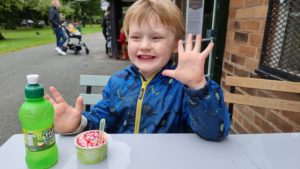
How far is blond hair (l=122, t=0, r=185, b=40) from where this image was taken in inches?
50.8

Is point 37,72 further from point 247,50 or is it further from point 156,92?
point 156,92

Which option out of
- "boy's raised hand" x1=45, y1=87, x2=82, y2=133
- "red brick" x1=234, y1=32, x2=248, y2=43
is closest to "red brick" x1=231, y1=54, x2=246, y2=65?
"red brick" x1=234, y1=32, x2=248, y2=43

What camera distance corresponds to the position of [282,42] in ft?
6.45

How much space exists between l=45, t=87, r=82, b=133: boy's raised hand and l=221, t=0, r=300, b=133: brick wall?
1438 mm

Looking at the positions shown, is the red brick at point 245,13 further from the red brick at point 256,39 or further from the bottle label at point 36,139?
the bottle label at point 36,139

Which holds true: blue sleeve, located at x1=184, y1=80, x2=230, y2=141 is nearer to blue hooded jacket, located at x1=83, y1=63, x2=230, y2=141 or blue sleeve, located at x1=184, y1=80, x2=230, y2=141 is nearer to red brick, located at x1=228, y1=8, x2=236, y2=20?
blue hooded jacket, located at x1=83, y1=63, x2=230, y2=141

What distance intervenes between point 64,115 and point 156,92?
0.50 meters

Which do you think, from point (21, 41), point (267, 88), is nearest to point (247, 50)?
point (267, 88)

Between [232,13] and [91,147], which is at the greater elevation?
[232,13]

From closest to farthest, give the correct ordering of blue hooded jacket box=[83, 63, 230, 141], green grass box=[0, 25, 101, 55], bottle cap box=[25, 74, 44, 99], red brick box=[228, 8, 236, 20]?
1. bottle cap box=[25, 74, 44, 99]
2. blue hooded jacket box=[83, 63, 230, 141]
3. red brick box=[228, 8, 236, 20]
4. green grass box=[0, 25, 101, 55]

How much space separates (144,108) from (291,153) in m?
0.71

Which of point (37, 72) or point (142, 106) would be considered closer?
point (142, 106)

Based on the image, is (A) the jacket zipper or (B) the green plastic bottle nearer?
(B) the green plastic bottle

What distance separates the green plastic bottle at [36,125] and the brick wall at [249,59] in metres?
1.59
